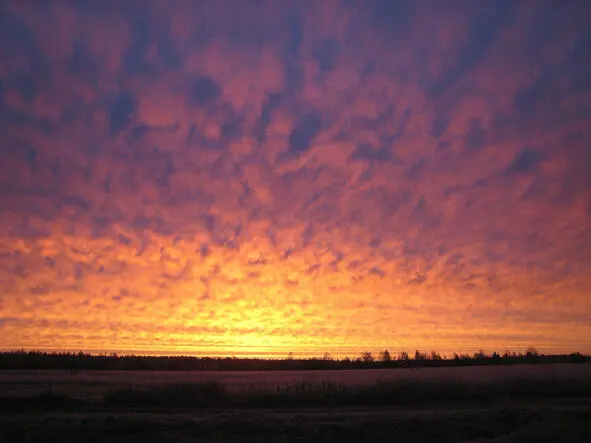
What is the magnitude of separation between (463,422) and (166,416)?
13184 mm

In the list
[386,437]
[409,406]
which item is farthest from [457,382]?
[386,437]

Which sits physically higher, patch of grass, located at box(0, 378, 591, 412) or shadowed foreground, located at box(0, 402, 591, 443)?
patch of grass, located at box(0, 378, 591, 412)

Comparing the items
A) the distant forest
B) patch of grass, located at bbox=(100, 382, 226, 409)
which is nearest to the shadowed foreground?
patch of grass, located at bbox=(100, 382, 226, 409)

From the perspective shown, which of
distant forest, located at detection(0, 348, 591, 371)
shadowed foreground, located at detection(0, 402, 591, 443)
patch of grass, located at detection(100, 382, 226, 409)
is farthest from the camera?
distant forest, located at detection(0, 348, 591, 371)

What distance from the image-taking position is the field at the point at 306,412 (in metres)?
24.2

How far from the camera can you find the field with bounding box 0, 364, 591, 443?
2425 cm

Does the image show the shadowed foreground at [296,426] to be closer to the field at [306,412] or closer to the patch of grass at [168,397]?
the field at [306,412]

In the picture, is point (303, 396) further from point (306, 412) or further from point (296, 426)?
point (296, 426)

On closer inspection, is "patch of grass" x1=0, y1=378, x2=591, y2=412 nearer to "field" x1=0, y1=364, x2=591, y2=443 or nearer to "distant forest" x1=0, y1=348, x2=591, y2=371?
"field" x1=0, y1=364, x2=591, y2=443

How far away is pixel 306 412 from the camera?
29.1 m

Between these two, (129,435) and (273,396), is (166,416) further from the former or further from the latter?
(273,396)

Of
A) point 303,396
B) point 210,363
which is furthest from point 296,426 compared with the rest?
point 210,363

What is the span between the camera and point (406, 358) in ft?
273

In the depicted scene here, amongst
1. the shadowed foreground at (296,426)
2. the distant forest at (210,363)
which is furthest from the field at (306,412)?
the distant forest at (210,363)
